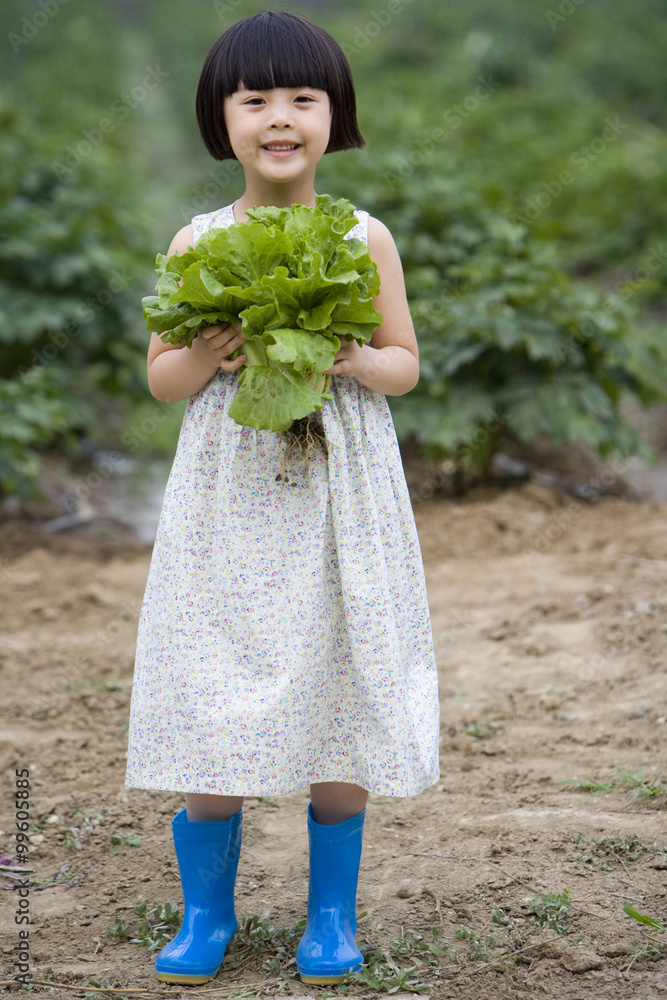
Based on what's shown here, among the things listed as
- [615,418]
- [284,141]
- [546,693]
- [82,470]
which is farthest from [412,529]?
[82,470]

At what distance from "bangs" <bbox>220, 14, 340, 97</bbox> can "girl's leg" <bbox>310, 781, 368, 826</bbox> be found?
134 cm

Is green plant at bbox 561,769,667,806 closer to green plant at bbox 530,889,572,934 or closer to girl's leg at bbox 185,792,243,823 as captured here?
green plant at bbox 530,889,572,934

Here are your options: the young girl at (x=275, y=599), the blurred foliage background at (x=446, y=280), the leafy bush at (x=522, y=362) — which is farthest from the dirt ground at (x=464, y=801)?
the blurred foliage background at (x=446, y=280)

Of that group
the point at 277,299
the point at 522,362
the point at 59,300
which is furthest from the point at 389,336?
the point at 59,300

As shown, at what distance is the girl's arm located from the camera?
6.39 feet

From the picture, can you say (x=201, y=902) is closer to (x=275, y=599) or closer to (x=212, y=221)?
(x=275, y=599)

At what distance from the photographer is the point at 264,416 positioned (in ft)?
5.74

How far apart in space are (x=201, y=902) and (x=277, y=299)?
1.17 meters

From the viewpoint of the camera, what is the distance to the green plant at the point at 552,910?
206 centimetres

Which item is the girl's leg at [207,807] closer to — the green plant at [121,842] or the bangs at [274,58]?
the green plant at [121,842]

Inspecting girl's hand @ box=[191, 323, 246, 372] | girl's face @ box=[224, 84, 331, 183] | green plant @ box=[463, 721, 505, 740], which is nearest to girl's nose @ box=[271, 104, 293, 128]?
girl's face @ box=[224, 84, 331, 183]

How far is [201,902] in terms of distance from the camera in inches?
79.3

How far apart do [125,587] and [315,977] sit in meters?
2.69

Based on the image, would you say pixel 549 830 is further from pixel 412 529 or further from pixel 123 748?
pixel 123 748
